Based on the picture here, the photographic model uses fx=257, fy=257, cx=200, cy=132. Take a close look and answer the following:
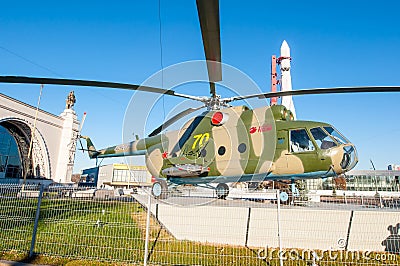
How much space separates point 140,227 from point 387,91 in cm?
678

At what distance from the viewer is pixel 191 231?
7.29m

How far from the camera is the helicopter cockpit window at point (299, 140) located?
29.7 ft

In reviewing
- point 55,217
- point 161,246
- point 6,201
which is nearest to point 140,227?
point 161,246

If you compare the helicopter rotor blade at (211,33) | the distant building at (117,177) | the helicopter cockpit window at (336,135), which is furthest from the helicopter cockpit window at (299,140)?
the distant building at (117,177)

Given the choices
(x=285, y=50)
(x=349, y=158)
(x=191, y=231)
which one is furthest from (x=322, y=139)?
(x=285, y=50)

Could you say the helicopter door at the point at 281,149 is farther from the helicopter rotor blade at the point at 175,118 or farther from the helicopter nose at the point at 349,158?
the helicopter rotor blade at the point at 175,118

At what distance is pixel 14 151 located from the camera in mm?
50688

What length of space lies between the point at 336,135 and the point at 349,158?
0.88m

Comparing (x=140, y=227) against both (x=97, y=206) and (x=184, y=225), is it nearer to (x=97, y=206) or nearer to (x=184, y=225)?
(x=97, y=206)

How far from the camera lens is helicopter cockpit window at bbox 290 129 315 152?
9.06 meters

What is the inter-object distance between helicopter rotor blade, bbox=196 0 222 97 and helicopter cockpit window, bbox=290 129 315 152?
12.8ft

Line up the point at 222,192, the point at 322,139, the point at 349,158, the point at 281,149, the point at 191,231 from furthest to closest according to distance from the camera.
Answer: the point at 222,192 → the point at 281,149 → the point at 322,139 → the point at 349,158 → the point at 191,231

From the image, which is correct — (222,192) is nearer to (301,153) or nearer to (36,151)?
(301,153)

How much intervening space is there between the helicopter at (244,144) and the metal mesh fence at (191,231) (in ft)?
3.79
